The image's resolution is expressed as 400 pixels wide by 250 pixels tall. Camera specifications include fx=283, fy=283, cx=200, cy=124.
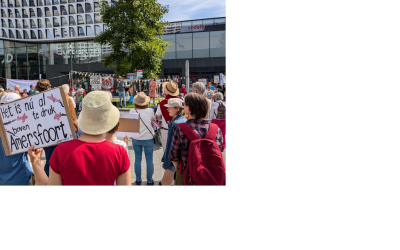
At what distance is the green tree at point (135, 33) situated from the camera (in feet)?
63.3

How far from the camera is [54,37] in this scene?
123 feet

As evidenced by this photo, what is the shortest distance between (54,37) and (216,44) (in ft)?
73.8

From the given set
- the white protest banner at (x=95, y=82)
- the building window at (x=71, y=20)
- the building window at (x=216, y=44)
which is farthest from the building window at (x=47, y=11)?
the white protest banner at (x=95, y=82)

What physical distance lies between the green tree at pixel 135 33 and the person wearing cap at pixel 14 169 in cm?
1674

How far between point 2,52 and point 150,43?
26.0 metres

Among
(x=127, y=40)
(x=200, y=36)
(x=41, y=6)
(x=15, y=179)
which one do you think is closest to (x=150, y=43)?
(x=127, y=40)

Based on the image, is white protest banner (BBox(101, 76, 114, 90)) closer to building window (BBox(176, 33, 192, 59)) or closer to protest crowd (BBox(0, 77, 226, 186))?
protest crowd (BBox(0, 77, 226, 186))

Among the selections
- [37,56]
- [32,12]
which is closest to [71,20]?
[32,12]

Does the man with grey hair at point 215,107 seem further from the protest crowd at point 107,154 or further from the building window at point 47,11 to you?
the building window at point 47,11

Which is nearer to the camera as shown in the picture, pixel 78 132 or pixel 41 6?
pixel 78 132

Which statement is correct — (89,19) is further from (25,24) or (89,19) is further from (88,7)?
(25,24)

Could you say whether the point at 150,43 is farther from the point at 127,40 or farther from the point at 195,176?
the point at 195,176

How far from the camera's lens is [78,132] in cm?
389

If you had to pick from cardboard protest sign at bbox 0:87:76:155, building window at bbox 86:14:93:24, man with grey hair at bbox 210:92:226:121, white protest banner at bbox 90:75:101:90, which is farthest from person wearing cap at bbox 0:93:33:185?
building window at bbox 86:14:93:24
